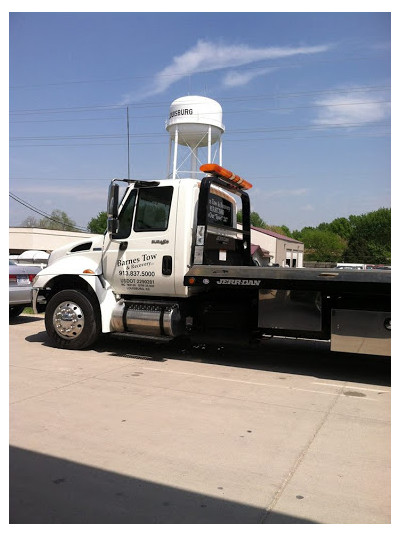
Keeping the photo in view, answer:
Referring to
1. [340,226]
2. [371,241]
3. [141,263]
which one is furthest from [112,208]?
[340,226]

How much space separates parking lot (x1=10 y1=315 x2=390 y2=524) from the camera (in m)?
3.11

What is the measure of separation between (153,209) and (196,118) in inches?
778

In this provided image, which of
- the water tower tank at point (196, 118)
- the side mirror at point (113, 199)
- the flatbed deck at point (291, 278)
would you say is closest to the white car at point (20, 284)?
the side mirror at point (113, 199)

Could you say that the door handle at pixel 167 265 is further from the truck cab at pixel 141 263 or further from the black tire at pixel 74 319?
the black tire at pixel 74 319

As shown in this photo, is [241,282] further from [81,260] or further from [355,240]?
[355,240]

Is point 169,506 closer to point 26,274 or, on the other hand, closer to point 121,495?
point 121,495

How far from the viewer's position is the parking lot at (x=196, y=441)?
3111mm

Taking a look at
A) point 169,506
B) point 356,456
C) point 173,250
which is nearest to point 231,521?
point 169,506

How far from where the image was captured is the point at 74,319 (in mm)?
7637

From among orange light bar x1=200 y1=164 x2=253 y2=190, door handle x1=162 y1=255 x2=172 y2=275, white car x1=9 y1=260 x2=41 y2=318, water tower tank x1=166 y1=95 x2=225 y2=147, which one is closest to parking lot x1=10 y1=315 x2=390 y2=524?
door handle x1=162 y1=255 x2=172 y2=275

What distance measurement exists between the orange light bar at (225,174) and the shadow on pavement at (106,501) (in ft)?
15.5

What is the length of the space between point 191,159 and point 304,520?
25427 millimetres

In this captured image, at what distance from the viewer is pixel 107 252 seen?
7.74m

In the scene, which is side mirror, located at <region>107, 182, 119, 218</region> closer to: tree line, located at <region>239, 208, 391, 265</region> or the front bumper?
the front bumper
